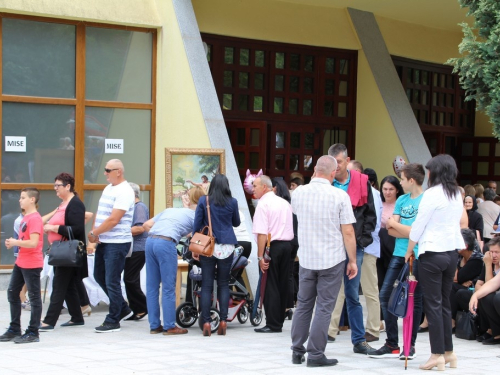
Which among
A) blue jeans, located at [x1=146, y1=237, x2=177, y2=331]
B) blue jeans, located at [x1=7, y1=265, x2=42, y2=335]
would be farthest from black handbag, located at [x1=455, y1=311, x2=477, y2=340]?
blue jeans, located at [x1=7, y1=265, x2=42, y2=335]

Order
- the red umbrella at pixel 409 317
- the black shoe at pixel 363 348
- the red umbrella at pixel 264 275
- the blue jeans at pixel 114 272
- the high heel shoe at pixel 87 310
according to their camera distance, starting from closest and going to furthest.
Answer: the red umbrella at pixel 409 317 → the black shoe at pixel 363 348 → the blue jeans at pixel 114 272 → the red umbrella at pixel 264 275 → the high heel shoe at pixel 87 310

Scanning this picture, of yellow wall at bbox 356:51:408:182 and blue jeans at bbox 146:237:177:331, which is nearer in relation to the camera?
blue jeans at bbox 146:237:177:331

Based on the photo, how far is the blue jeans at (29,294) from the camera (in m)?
8.23

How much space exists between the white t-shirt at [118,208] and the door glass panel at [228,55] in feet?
18.4

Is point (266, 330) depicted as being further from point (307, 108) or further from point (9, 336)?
point (307, 108)

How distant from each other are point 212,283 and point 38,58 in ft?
16.2

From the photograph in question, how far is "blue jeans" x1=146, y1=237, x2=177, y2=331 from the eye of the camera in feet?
29.1

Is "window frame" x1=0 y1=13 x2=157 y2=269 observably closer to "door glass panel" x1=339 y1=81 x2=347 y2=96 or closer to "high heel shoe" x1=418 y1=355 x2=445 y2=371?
"door glass panel" x1=339 y1=81 x2=347 y2=96

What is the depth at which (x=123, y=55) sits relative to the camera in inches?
488

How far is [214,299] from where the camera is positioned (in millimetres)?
9312

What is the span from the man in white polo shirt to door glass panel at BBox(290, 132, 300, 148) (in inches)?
256

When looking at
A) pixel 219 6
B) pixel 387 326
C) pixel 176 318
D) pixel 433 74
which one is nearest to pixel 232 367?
pixel 387 326

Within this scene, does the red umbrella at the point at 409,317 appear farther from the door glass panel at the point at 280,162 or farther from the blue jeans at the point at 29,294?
the door glass panel at the point at 280,162

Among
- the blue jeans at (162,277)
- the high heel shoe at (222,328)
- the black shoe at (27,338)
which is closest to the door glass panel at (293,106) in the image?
the blue jeans at (162,277)
